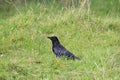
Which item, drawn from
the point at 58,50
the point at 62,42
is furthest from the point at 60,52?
the point at 62,42

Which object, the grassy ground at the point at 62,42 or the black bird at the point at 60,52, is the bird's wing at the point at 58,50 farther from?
the grassy ground at the point at 62,42

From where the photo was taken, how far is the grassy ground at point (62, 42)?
5.71 m

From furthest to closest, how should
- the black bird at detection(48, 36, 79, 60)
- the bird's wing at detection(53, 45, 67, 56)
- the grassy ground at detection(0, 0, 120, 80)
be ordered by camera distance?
1. the bird's wing at detection(53, 45, 67, 56)
2. the black bird at detection(48, 36, 79, 60)
3. the grassy ground at detection(0, 0, 120, 80)

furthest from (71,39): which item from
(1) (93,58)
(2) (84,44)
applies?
(1) (93,58)

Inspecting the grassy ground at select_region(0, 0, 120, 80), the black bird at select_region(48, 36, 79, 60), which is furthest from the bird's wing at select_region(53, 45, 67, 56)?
the grassy ground at select_region(0, 0, 120, 80)

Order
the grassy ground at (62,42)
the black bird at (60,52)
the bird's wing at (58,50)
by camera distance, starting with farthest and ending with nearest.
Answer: the bird's wing at (58,50)
the black bird at (60,52)
the grassy ground at (62,42)

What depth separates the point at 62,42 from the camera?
26.1 ft

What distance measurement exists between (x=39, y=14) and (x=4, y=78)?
383cm

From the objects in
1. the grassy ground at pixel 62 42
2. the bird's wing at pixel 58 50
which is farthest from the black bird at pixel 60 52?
the grassy ground at pixel 62 42

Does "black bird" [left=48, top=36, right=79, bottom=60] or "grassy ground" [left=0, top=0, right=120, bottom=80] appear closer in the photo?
"grassy ground" [left=0, top=0, right=120, bottom=80]

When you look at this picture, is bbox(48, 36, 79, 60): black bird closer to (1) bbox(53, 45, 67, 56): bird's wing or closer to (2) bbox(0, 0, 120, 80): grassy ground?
(1) bbox(53, 45, 67, 56): bird's wing

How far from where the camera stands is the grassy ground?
5.71m

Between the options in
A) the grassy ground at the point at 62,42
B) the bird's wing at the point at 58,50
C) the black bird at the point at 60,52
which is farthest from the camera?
the bird's wing at the point at 58,50

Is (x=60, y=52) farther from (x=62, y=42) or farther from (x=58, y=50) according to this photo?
(x=62, y=42)
